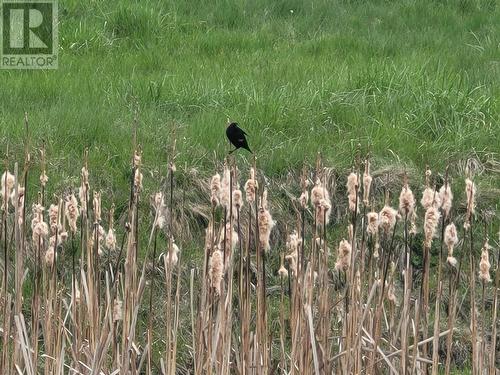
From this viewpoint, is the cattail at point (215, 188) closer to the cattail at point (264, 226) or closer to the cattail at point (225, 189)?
the cattail at point (225, 189)

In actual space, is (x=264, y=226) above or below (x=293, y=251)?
above

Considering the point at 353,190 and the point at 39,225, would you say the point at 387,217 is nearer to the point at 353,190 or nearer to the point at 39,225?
the point at 353,190

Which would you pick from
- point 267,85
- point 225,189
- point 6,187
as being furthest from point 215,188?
point 267,85

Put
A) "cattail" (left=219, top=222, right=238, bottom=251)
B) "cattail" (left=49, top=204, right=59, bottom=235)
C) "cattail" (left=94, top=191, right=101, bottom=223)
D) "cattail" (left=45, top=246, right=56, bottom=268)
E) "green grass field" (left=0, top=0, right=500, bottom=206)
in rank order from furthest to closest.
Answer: "green grass field" (left=0, top=0, right=500, bottom=206), "cattail" (left=45, top=246, right=56, bottom=268), "cattail" (left=94, top=191, right=101, bottom=223), "cattail" (left=49, top=204, right=59, bottom=235), "cattail" (left=219, top=222, right=238, bottom=251)

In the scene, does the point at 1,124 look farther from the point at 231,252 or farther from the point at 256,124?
the point at 231,252

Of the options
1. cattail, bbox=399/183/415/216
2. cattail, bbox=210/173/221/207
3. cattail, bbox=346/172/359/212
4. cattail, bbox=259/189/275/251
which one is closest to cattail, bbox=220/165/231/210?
cattail, bbox=210/173/221/207

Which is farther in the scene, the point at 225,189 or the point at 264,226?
the point at 225,189

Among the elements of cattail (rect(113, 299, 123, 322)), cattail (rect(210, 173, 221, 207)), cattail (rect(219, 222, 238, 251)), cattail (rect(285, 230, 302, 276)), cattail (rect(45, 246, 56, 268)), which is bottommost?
cattail (rect(113, 299, 123, 322))

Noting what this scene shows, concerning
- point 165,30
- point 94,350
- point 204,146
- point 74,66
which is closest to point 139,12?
point 165,30

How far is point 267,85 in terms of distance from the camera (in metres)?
7.66

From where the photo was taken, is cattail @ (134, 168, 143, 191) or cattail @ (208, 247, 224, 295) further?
cattail @ (134, 168, 143, 191)

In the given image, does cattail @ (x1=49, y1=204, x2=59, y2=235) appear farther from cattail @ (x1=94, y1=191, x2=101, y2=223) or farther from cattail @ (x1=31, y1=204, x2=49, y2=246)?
cattail @ (x1=94, y1=191, x2=101, y2=223)

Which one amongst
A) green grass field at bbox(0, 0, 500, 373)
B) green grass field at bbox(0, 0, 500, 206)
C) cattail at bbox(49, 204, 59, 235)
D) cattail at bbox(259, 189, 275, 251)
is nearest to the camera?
cattail at bbox(259, 189, 275, 251)

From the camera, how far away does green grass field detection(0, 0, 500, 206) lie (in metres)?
6.77
